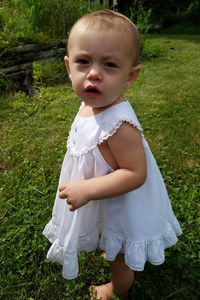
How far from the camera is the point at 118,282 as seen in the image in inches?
82.3

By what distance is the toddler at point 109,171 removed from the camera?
152 centimetres

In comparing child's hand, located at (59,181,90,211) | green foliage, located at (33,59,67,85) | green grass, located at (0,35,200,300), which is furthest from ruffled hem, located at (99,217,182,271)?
green foliage, located at (33,59,67,85)

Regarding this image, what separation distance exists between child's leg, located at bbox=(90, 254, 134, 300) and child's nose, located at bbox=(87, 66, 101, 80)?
0.95 meters

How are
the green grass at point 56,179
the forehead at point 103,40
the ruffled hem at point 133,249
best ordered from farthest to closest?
the green grass at point 56,179 < the ruffled hem at point 133,249 < the forehead at point 103,40

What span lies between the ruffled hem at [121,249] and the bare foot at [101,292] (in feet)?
1.05

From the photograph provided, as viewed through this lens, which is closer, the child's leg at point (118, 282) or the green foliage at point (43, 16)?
the child's leg at point (118, 282)

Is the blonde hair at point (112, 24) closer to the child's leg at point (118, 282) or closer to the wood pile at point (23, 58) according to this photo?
the child's leg at point (118, 282)

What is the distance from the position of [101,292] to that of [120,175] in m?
0.90

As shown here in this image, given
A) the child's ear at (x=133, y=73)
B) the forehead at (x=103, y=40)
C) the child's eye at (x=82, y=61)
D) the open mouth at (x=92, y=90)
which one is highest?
the forehead at (x=103, y=40)

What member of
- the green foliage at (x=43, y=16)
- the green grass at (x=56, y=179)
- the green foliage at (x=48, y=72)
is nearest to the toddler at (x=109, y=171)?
the green grass at (x=56, y=179)

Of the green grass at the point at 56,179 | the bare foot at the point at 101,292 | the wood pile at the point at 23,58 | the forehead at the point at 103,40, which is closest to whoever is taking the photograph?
the forehead at the point at 103,40

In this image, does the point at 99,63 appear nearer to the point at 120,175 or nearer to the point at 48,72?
the point at 120,175

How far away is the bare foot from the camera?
2.14 m

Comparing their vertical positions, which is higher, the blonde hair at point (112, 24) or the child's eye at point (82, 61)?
the blonde hair at point (112, 24)
